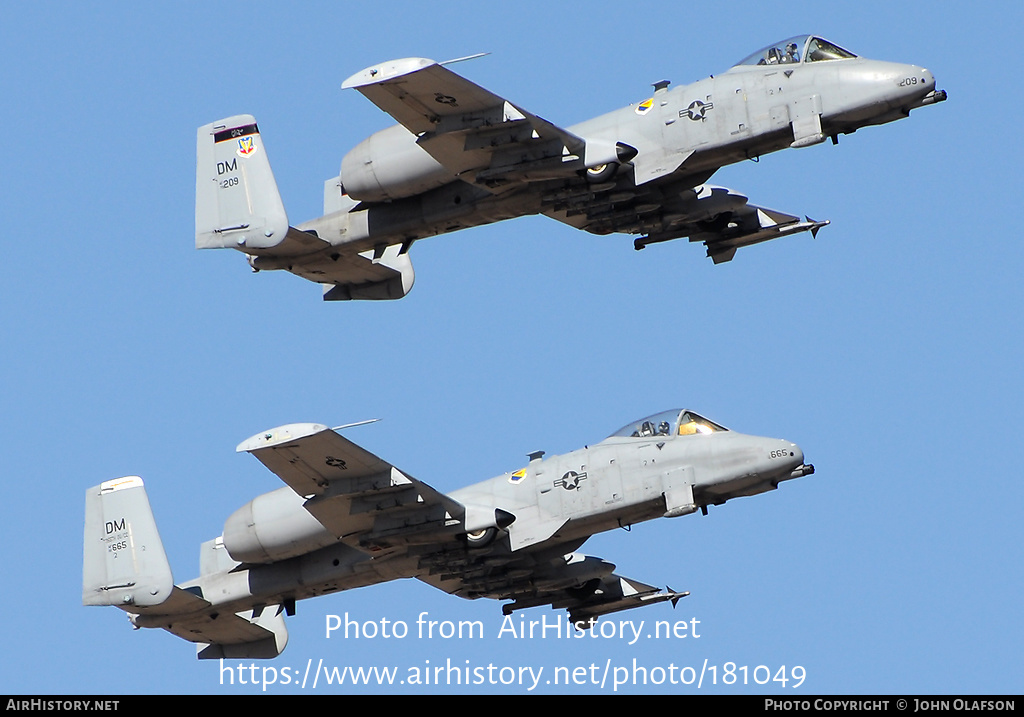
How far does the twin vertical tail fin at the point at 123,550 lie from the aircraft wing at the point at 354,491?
5.95 metres

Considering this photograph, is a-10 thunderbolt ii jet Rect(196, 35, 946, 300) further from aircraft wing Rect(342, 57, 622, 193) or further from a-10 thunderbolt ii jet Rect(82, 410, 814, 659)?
a-10 thunderbolt ii jet Rect(82, 410, 814, 659)

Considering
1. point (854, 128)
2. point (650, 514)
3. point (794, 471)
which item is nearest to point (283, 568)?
point (650, 514)

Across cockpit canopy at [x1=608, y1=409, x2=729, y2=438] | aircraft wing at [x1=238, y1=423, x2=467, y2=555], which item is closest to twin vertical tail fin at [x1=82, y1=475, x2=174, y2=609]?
aircraft wing at [x1=238, y1=423, x2=467, y2=555]

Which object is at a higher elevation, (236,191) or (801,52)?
(801,52)

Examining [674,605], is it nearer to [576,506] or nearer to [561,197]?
[576,506]

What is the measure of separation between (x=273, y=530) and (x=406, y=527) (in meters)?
3.33

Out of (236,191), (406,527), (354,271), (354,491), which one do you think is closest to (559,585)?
(406,527)

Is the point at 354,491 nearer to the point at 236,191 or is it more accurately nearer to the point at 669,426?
the point at 669,426

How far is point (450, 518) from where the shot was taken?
51812mm

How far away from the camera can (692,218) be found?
5466 centimetres

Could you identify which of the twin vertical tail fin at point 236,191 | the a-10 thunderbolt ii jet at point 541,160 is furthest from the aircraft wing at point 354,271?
the twin vertical tail fin at point 236,191

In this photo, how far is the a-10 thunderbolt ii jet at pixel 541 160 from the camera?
5075cm
